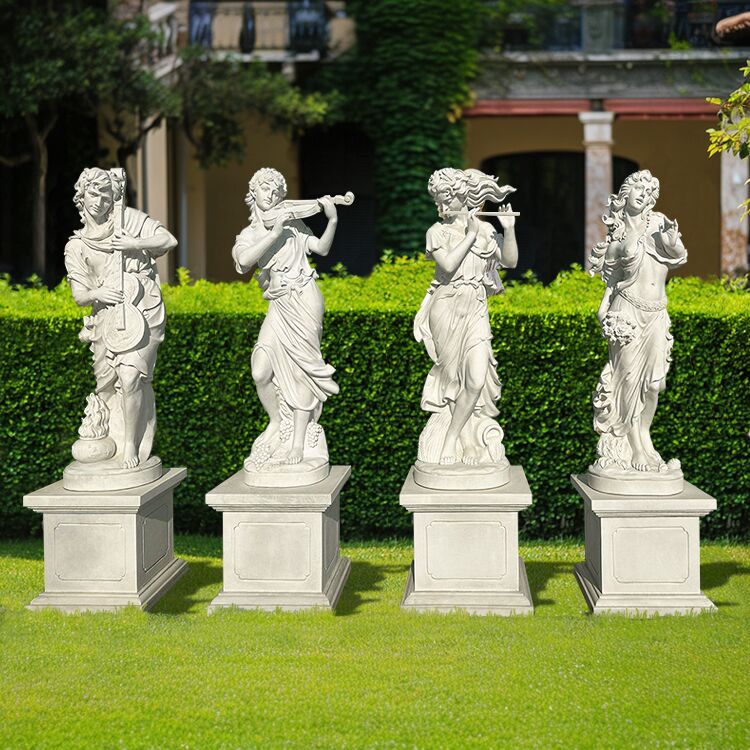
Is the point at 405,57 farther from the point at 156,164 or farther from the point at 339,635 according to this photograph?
the point at 339,635

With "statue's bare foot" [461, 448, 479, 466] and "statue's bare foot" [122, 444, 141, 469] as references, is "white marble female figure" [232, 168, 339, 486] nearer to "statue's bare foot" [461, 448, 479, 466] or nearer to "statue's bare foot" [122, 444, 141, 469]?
"statue's bare foot" [122, 444, 141, 469]

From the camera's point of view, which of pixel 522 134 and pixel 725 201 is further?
pixel 522 134

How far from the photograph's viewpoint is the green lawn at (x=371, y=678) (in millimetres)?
4391

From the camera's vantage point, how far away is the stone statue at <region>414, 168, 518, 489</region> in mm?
6238

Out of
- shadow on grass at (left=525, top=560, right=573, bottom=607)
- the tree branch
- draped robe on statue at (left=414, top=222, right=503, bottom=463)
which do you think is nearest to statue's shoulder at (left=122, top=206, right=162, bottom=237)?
draped robe on statue at (left=414, top=222, right=503, bottom=463)

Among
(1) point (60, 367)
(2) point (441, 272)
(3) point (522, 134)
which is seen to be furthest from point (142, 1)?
(2) point (441, 272)

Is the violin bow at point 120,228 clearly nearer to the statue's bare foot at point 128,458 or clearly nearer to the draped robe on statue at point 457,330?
the statue's bare foot at point 128,458

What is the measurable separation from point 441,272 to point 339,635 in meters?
2.15

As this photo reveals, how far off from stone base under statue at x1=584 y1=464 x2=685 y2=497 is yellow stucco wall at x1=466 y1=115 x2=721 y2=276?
14.9 metres

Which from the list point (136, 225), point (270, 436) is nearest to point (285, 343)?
point (270, 436)

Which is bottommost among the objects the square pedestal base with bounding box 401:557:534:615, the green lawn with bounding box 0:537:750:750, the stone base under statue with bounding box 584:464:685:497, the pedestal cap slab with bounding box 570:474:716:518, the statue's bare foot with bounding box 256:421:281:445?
the green lawn with bounding box 0:537:750:750

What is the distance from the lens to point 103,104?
57.4ft

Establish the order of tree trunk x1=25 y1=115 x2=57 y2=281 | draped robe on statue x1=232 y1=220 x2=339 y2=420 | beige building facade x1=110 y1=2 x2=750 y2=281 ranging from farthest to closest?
beige building facade x1=110 y1=2 x2=750 y2=281, tree trunk x1=25 y1=115 x2=57 y2=281, draped robe on statue x1=232 y1=220 x2=339 y2=420

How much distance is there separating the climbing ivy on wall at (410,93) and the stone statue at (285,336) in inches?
456
